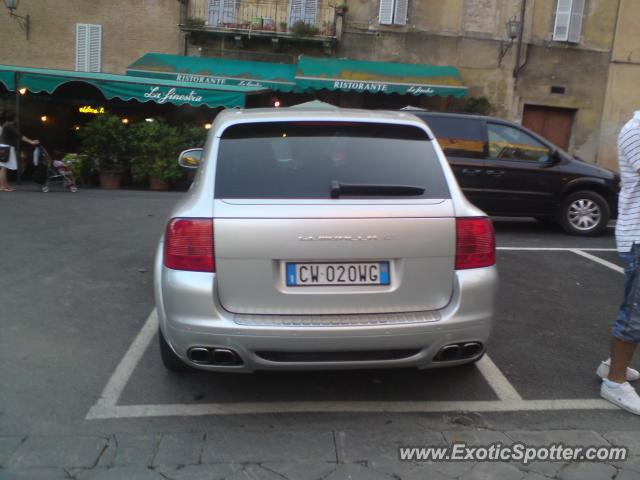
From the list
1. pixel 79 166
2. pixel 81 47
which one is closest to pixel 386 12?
pixel 81 47

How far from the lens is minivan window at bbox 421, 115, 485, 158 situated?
30.3 ft

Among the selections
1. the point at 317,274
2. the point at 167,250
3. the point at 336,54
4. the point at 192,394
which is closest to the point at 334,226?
the point at 317,274

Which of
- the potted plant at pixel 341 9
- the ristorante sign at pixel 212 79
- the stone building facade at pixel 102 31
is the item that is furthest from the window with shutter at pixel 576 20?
the stone building facade at pixel 102 31

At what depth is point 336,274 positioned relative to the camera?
310 cm

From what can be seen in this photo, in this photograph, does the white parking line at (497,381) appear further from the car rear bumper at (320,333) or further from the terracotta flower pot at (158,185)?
the terracotta flower pot at (158,185)

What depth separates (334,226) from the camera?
3.07 m

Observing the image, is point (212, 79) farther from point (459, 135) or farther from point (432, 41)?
point (459, 135)

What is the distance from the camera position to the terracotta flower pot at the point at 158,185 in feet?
46.1

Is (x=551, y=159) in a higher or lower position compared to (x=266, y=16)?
lower

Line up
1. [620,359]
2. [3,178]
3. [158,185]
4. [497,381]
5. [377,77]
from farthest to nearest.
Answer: [377,77]
[158,185]
[3,178]
[497,381]
[620,359]

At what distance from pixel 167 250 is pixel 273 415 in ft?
3.69

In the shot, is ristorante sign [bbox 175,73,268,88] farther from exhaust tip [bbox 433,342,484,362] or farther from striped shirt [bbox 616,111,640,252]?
exhaust tip [bbox 433,342,484,362]

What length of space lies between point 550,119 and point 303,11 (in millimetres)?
8841

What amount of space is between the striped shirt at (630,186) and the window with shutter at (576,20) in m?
17.4
